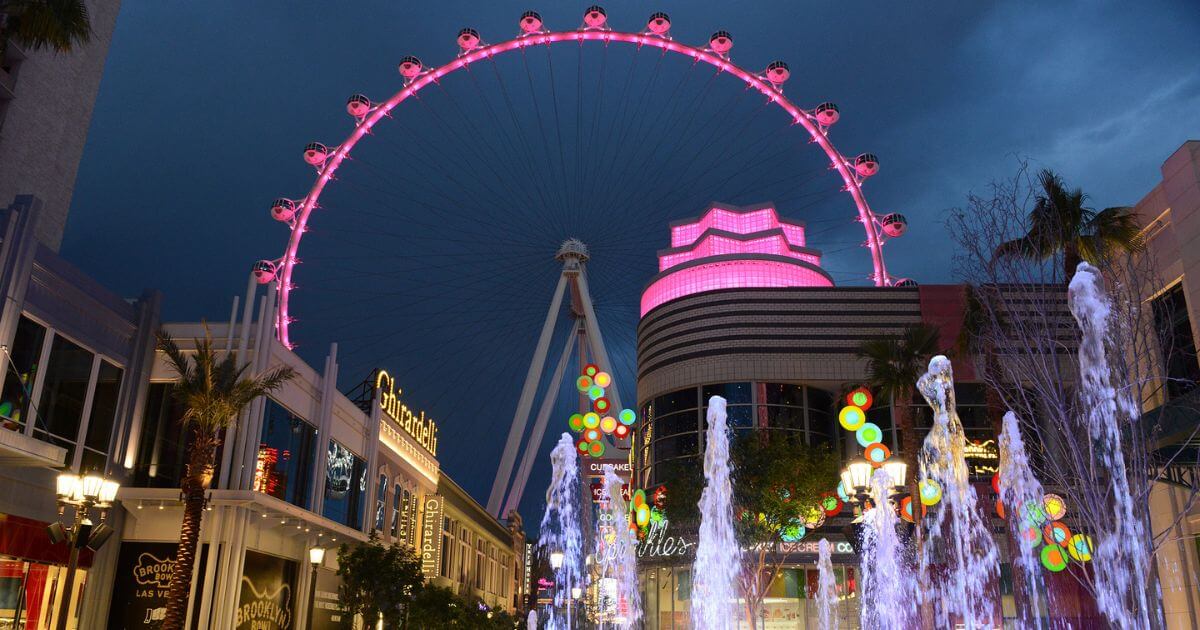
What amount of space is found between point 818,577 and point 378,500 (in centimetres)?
2628

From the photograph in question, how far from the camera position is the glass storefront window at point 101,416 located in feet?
74.7

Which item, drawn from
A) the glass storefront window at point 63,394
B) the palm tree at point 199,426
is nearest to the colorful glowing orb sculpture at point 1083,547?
the palm tree at point 199,426

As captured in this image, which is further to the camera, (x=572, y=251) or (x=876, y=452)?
(x=572, y=251)

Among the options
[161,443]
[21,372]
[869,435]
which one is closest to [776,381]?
[869,435]

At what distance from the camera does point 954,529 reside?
4056 cm

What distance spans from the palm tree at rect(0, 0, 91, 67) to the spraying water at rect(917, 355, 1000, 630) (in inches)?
908

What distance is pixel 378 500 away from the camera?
3888 cm

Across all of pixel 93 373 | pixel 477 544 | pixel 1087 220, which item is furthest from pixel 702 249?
pixel 93 373

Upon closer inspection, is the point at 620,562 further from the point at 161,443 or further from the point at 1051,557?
the point at 161,443

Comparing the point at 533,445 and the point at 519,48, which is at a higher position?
the point at 519,48

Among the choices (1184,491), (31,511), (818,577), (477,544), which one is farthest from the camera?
(477,544)

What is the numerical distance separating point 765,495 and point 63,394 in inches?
950

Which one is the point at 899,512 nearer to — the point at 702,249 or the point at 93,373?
Result: the point at 93,373

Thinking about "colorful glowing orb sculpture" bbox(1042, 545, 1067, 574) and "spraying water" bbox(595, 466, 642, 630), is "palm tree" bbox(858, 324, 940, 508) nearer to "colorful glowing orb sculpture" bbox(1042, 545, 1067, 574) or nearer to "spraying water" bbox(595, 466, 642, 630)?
"colorful glowing orb sculpture" bbox(1042, 545, 1067, 574)
